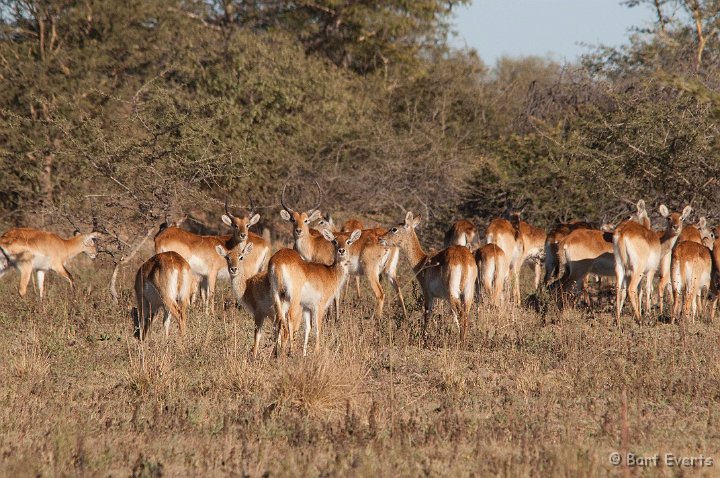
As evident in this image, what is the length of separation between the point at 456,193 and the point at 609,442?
38.2ft

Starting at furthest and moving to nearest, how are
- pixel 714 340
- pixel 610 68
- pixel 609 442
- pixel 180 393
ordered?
pixel 610 68 → pixel 714 340 → pixel 180 393 → pixel 609 442

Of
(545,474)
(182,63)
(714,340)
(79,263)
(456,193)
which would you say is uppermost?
(182,63)

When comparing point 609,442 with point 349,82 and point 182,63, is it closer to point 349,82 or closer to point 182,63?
point 182,63

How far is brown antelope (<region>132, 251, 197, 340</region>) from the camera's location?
9148 millimetres

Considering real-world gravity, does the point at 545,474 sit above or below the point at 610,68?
below

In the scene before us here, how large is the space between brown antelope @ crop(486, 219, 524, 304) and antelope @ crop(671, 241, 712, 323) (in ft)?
7.52

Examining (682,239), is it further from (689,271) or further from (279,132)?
(279,132)

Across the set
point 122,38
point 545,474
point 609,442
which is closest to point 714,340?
point 609,442

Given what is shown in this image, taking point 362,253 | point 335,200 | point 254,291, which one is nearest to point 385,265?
point 362,253

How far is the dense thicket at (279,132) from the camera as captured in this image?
13.3 m

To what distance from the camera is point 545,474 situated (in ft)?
16.7

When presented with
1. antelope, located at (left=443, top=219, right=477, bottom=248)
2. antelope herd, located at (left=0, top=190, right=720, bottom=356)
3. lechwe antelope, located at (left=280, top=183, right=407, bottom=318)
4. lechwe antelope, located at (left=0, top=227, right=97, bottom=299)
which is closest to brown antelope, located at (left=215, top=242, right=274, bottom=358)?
antelope herd, located at (left=0, top=190, right=720, bottom=356)

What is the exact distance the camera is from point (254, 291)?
28.9 ft

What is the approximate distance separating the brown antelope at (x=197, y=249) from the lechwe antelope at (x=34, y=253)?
150 centimetres
